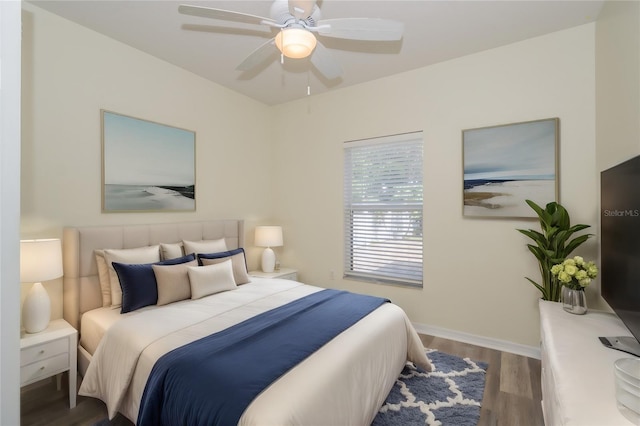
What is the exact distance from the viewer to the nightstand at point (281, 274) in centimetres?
395

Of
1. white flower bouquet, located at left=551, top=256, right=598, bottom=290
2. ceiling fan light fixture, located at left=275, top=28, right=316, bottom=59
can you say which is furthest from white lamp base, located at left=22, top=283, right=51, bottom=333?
white flower bouquet, located at left=551, top=256, right=598, bottom=290

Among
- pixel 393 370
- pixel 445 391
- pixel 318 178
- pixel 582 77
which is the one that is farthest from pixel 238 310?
pixel 582 77

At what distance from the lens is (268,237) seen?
13.4 ft

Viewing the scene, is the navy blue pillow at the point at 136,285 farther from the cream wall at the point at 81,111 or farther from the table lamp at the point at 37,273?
the cream wall at the point at 81,111

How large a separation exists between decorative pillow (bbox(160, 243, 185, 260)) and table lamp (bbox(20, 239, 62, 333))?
2.67 ft

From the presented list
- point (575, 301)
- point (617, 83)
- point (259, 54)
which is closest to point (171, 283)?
point (259, 54)

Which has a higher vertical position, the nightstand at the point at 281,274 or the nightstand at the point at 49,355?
the nightstand at the point at 281,274

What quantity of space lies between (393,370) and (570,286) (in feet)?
4.35

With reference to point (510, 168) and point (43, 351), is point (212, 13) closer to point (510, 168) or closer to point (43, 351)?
point (43, 351)

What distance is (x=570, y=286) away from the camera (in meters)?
2.09

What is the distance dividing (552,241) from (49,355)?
3789mm

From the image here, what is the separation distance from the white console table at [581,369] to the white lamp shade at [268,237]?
2.92 m

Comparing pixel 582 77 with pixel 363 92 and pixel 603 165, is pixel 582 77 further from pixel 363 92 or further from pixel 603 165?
pixel 363 92

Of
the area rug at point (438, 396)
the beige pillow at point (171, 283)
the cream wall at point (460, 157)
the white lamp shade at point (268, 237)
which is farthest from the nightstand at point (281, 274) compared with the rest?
the area rug at point (438, 396)
